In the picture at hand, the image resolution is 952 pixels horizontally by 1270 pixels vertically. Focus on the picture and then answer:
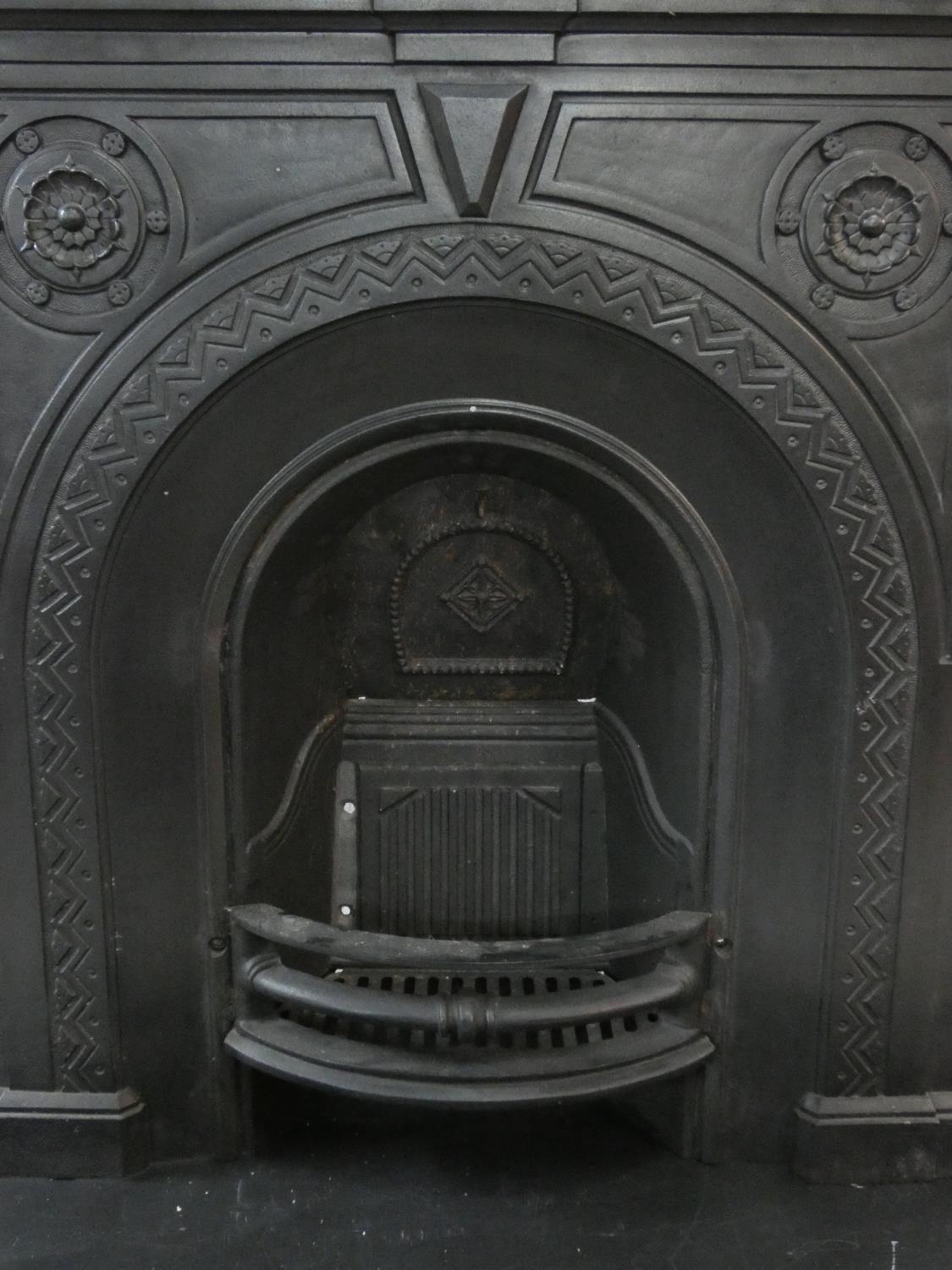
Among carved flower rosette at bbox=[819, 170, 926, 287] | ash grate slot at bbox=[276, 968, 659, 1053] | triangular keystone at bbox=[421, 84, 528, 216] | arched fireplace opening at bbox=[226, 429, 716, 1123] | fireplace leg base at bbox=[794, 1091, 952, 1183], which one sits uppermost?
triangular keystone at bbox=[421, 84, 528, 216]

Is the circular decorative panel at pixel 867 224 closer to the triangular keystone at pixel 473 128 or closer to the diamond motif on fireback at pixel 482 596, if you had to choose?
the triangular keystone at pixel 473 128

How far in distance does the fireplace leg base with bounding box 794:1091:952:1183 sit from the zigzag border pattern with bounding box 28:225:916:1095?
1.9 inches

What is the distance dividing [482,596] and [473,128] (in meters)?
0.91

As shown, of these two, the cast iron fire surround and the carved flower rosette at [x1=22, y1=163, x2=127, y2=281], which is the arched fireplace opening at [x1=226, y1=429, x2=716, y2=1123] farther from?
the carved flower rosette at [x1=22, y1=163, x2=127, y2=281]


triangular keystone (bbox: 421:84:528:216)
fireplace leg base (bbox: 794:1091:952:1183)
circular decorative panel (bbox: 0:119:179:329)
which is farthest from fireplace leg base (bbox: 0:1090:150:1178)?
triangular keystone (bbox: 421:84:528:216)

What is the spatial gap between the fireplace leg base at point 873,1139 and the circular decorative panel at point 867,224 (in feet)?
4.71

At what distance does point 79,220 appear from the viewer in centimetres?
160

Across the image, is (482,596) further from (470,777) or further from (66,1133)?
(66,1133)

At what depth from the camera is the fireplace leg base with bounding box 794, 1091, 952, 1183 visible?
1854 mm

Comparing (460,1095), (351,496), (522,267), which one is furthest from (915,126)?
(460,1095)

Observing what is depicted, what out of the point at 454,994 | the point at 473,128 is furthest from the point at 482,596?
the point at 473,128

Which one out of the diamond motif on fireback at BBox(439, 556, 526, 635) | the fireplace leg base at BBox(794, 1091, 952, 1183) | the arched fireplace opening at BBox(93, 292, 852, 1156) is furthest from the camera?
the diamond motif on fireback at BBox(439, 556, 526, 635)

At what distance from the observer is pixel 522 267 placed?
160 centimetres

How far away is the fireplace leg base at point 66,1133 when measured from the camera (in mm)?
1866
